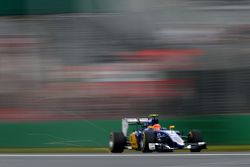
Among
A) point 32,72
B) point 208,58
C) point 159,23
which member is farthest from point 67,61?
point 208,58

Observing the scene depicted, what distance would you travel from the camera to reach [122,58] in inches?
1140

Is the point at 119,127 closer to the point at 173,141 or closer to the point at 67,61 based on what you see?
the point at 173,141

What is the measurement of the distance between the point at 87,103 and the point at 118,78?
254 centimetres

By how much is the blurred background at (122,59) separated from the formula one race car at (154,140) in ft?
12.0

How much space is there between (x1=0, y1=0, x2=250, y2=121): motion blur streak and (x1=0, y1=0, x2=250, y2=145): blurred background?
0.04m

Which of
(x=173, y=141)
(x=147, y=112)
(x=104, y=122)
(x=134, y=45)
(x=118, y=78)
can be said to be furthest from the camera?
(x=134, y=45)

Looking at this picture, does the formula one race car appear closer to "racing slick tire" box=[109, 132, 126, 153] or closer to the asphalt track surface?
"racing slick tire" box=[109, 132, 126, 153]

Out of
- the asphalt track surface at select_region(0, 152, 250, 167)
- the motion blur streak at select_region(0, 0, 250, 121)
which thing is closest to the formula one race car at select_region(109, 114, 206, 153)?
the asphalt track surface at select_region(0, 152, 250, 167)

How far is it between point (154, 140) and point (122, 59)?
38.0 ft

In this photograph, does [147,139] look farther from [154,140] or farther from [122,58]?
[122,58]

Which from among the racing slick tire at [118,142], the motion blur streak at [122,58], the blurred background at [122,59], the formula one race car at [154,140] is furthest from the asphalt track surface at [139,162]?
the motion blur streak at [122,58]

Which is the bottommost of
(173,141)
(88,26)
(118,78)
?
(173,141)

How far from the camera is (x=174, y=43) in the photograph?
2867cm

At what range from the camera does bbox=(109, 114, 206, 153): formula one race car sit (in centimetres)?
1752
